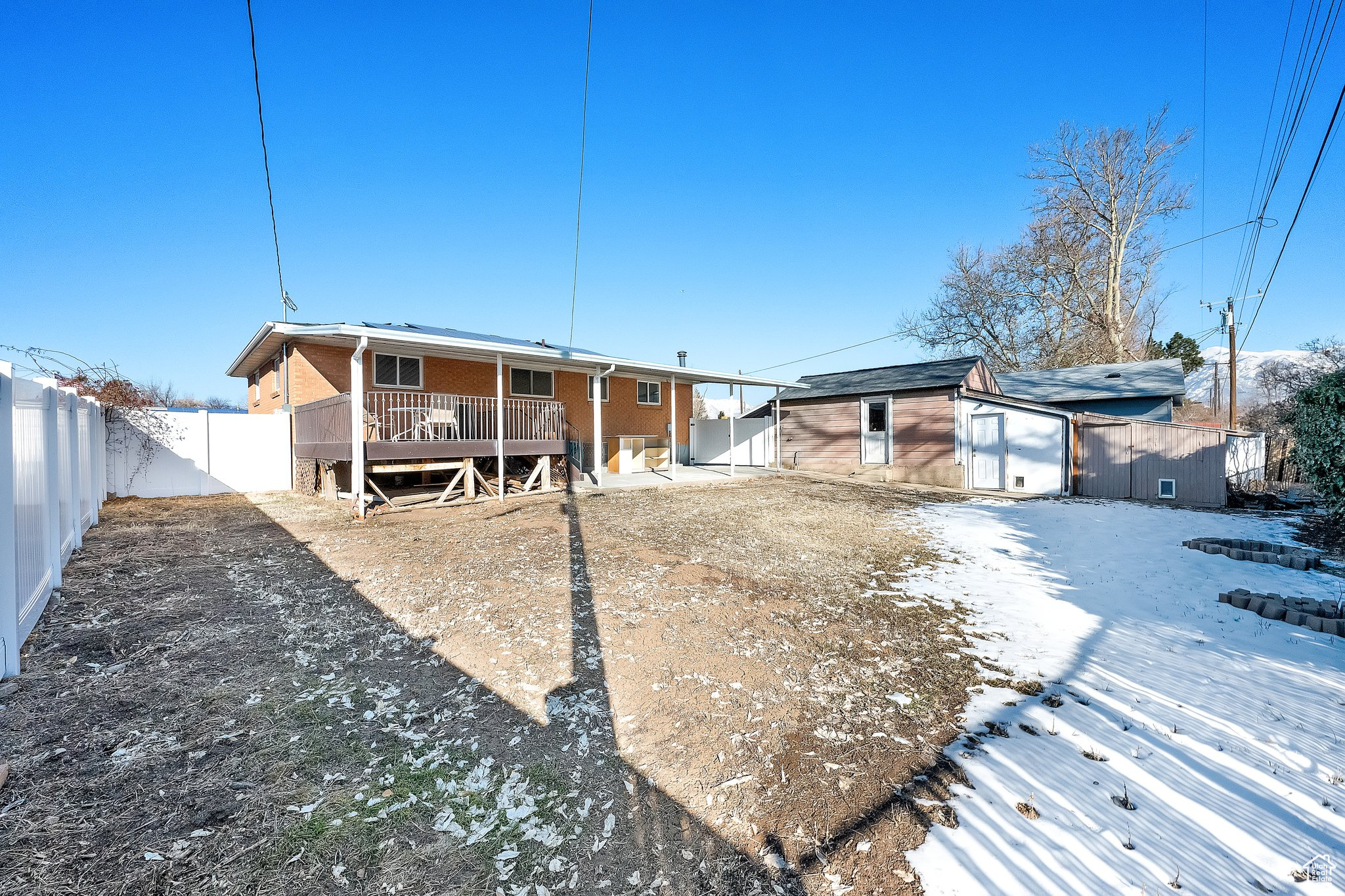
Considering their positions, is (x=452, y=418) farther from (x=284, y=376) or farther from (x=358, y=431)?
(x=284, y=376)

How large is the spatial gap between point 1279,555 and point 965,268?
84.3ft

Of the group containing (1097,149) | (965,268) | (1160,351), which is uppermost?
(1097,149)

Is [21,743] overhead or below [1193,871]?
overhead

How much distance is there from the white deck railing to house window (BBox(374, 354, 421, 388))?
27cm

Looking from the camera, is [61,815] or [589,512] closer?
[61,815]

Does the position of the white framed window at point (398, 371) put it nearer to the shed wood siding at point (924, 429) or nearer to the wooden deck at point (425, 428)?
the wooden deck at point (425, 428)

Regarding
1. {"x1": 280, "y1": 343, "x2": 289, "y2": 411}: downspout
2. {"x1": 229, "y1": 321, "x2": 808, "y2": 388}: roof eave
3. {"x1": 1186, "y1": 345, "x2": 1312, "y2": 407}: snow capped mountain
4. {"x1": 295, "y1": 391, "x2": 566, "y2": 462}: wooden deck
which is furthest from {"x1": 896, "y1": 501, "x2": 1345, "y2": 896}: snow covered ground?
{"x1": 1186, "y1": 345, "x2": 1312, "y2": 407}: snow capped mountain

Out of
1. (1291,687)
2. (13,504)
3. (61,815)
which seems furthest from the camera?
(1291,687)

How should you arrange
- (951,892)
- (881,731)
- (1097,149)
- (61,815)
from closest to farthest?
1. (951,892)
2. (61,815)
3. (881,731)
4. (1097,149)

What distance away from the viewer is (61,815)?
83.6 inches

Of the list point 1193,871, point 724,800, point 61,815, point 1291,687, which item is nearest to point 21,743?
point 61,815

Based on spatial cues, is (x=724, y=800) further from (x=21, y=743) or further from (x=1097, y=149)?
(x=1097, y=149)

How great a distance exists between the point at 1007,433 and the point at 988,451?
0.71m

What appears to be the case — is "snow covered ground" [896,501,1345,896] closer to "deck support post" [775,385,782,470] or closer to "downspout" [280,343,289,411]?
"deck support post" [775,385,782,470]
